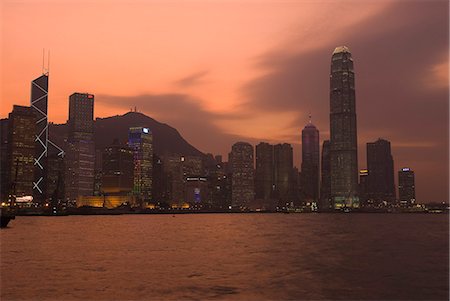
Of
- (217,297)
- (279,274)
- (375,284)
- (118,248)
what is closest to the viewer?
(217,297)

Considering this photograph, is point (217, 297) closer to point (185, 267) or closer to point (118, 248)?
point (185, 267)

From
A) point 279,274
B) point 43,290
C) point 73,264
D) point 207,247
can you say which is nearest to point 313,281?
point 279,274

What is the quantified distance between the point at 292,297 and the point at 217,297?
17.6 feet

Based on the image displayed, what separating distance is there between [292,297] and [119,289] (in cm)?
1304

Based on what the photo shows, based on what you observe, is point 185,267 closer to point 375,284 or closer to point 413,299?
point 375,284

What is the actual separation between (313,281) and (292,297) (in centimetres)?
736

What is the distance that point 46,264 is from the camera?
54.6 meters

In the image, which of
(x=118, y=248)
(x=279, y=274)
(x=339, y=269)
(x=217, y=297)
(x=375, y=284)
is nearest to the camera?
(x=217, y=297)

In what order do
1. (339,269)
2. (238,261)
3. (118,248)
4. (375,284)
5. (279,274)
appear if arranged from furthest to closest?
(118,248) → (238,261) → (339,269) → (279,274) → (375,284)

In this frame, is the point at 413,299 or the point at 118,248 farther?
the point at 118,248

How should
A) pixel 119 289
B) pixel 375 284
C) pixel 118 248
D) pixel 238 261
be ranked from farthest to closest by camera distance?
pixel 118 248
pixel 238 261
pixel 375 284
pixel 119 289

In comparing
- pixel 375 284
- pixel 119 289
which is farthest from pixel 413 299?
pixel 119 289

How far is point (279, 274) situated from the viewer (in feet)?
158

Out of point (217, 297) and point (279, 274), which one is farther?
point (279, 274)
